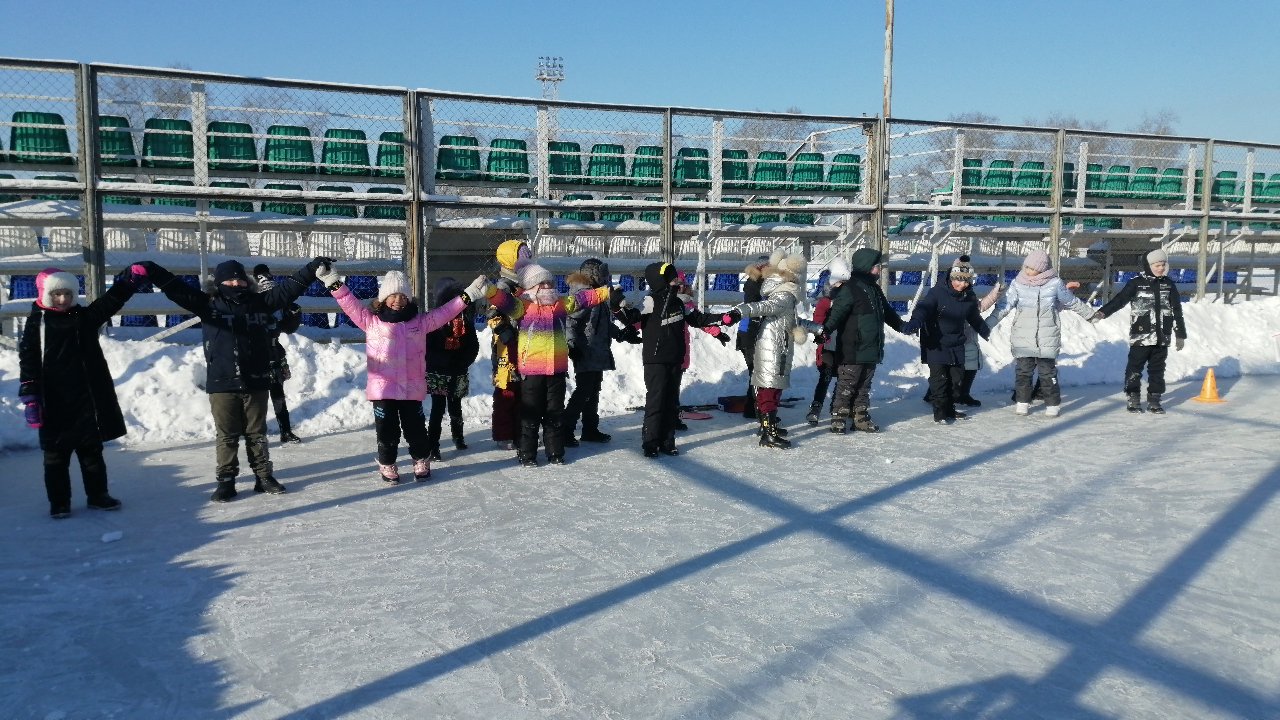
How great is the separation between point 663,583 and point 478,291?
9.77ft

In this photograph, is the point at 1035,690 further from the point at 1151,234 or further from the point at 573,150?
the point at 1151,234

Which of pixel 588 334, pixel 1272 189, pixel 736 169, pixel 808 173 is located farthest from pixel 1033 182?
pixel 588 334

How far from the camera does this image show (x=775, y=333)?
7.97 meters

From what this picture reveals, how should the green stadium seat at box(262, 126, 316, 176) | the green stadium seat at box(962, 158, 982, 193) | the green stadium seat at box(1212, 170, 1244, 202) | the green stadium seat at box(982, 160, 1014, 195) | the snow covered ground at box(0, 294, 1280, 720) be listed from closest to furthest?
the snow covered ground at box(0, 294, 1280, 720)
the green stadium seat at box(262, 126, 316, 176)
the green stadium seat at box(962, 158, 982, 193)
the green stadium seat at box(982, 160, 1014, 195)
the green stadium seat at box(1212, 170, 1244, 202)

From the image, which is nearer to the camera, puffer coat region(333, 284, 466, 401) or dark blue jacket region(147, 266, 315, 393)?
dark blue jacket region(147, 266, 315, 393)

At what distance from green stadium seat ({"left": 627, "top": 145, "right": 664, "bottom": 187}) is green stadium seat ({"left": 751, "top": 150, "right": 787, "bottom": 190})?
1.48 meters

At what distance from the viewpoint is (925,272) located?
57.4 feet

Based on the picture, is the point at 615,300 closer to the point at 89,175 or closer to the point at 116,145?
the point at 89,175

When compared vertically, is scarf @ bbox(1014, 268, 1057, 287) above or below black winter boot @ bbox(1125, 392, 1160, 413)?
above

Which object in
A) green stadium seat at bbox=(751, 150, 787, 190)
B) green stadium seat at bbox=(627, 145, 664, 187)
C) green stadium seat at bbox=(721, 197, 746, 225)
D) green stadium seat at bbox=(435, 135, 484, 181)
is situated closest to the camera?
green stadium seat at bbox=(435, 135, 484, 181)

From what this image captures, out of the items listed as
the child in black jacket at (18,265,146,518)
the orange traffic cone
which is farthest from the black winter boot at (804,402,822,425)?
the child in black jacket at (18,265,146,518)

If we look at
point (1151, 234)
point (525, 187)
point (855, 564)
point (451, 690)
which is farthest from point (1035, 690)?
point (1151, 234)

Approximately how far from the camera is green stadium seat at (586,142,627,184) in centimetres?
1327

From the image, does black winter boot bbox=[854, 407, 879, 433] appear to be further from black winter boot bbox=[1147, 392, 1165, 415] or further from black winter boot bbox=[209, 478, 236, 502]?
black winter boot bbox=[209, 478, 236, 502]
